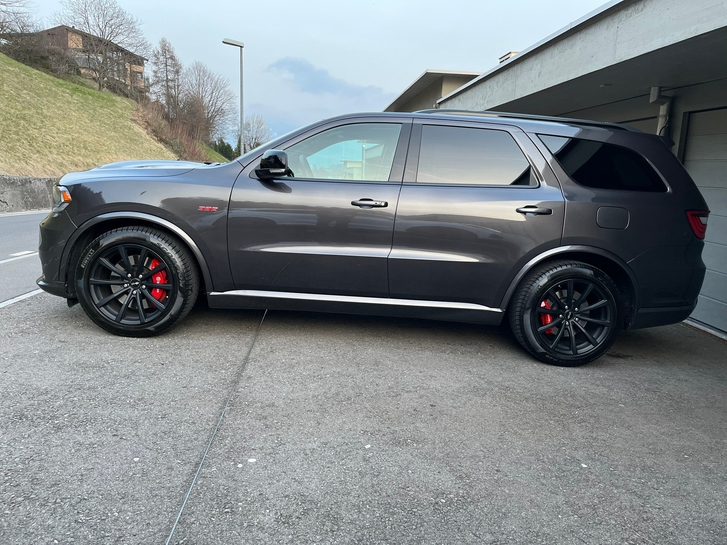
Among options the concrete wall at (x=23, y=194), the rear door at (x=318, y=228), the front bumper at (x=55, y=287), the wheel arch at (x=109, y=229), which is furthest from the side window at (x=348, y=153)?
the concrete wall at (x=23, y=194)

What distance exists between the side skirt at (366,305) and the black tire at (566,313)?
25 cm

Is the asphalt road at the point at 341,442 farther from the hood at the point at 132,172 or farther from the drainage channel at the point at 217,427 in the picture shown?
the hood at the point at 132,172

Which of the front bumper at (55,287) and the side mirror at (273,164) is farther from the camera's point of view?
the front bumper at (55,287)

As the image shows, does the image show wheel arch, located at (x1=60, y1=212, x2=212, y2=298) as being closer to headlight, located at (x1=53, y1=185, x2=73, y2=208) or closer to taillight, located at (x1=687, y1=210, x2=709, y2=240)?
headlight, located at (x1=53, y1=185, x2=73, y2=208)

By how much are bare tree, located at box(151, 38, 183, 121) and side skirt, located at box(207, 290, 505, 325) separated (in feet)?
157

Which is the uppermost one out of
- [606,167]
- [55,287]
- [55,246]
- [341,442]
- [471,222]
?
[606,167]

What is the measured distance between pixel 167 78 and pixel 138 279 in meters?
53.0

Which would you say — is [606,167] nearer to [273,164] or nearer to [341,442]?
[273,164]

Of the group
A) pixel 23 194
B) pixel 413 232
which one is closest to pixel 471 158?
pixel 413 232

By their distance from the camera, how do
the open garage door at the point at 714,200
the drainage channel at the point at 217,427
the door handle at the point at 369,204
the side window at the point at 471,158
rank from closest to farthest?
the drainage channel at the point at 217,427 < the door handle at the point at 369,204 < the side window at the point at 471,158 < the open garage door at the point at 714,200

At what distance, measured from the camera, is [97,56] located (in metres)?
45.5

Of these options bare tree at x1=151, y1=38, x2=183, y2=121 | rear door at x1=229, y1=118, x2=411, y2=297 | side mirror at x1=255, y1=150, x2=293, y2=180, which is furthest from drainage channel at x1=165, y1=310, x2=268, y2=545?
bare tree at x1=151, y1=38, x2=183, y2=121

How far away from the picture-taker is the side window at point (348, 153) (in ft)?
12.9

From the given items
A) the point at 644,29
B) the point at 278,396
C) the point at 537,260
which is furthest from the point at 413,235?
the point at 644,29
